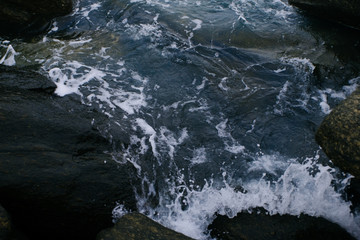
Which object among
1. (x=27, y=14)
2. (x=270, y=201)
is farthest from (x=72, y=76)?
(x=270, y=201)

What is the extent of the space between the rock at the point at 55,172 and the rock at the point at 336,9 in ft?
24.9

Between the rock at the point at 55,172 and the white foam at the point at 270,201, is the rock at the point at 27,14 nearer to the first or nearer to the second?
the rock at the point at 55,172

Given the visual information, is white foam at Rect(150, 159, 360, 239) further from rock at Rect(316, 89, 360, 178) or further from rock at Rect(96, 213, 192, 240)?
rock at Rect(316, 89, 360, 178)

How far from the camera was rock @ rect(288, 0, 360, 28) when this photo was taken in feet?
26.3

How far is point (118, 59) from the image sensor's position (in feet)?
24.0

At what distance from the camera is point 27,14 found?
8602 mm

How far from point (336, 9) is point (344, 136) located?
618 cm

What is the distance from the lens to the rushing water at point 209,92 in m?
4.67

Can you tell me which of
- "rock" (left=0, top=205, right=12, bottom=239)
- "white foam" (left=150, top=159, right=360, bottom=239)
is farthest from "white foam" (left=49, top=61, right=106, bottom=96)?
"white foam" (left=150, top=159, right=360, bottom=239)

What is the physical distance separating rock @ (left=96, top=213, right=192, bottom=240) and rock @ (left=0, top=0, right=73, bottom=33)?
7019 millimetres

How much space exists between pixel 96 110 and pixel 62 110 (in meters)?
0.79

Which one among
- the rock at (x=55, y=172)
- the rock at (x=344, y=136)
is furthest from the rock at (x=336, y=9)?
the rock at (x=55, y=172)

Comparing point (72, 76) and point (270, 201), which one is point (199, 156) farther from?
point (72, 76)

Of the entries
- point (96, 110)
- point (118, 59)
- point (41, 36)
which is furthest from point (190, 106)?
point (41, 36)
